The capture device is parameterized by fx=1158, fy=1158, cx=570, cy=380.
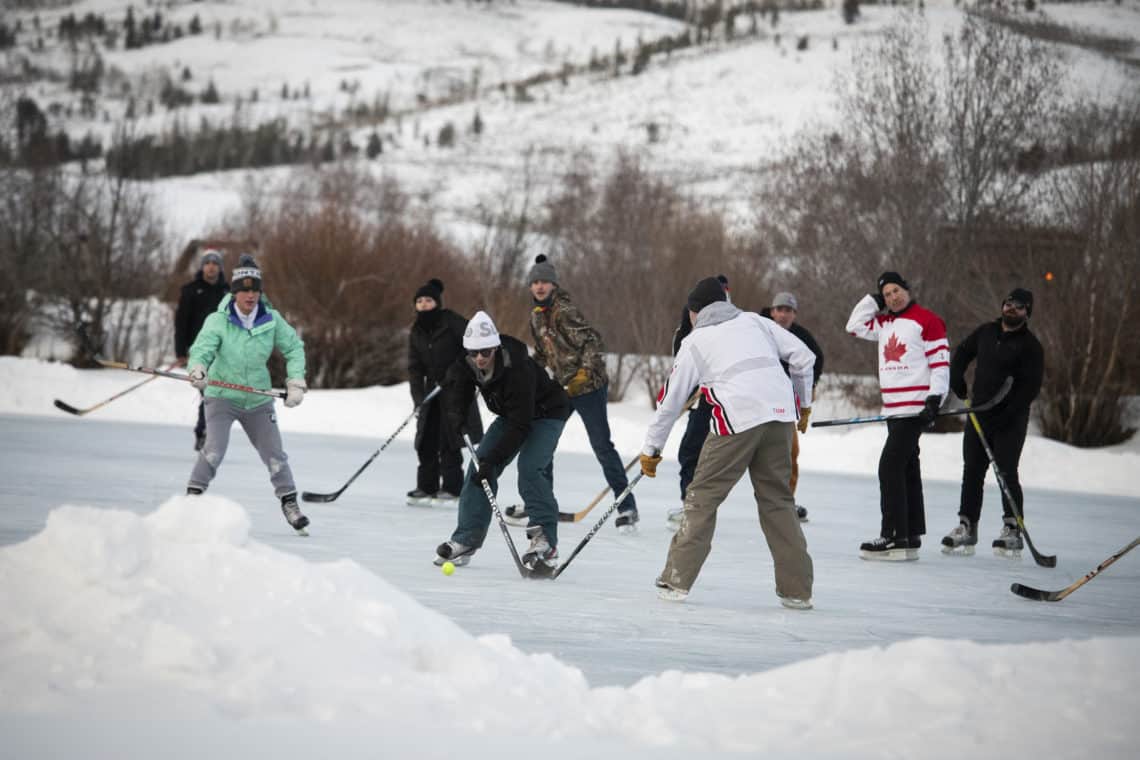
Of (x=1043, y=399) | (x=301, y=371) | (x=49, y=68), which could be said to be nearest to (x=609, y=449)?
(x=301, y=371)

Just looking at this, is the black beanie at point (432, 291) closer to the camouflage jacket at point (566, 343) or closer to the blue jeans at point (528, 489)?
the camouflage jacket at point (566, 343)

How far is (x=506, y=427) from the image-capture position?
5.96m

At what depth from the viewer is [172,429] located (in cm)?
1452

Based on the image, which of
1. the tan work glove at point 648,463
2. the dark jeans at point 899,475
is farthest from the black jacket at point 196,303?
the tan work glove at point 648,463

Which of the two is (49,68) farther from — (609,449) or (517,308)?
(609,449)

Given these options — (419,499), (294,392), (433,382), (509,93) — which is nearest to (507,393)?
(294,392)

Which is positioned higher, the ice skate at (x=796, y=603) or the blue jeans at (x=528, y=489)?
the blue jeans at (x=528, y=489)

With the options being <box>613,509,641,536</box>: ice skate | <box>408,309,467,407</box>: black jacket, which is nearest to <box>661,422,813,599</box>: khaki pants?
<box>613,509,641,536</box>: ice skate

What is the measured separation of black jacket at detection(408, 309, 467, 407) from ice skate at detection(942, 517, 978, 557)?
3.68m

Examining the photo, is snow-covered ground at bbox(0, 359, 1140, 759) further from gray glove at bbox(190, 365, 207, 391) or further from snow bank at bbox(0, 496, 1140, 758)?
gray glove at bbox(190, 365, 207, 391)

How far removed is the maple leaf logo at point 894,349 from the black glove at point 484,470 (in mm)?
2711

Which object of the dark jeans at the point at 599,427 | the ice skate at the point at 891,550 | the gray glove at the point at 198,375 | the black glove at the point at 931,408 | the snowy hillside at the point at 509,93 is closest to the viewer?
the gray glove at the point at 198,375

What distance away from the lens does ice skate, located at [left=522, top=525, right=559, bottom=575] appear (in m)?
5.92

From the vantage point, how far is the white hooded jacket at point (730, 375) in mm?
5141
